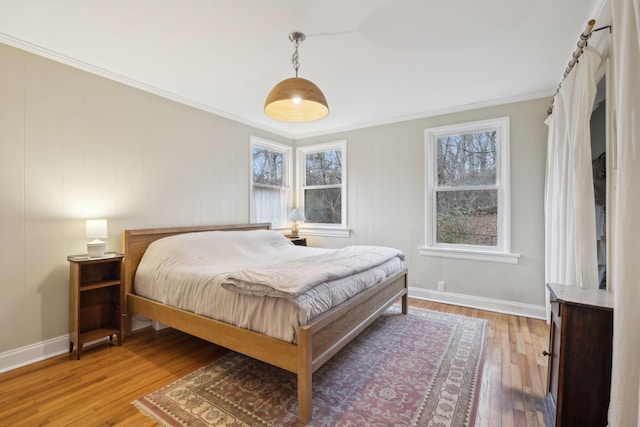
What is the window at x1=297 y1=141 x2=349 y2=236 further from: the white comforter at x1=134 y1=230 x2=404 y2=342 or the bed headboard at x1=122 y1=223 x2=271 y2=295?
the bed headboard at x1=122 y1=223 x2=271 y2=295

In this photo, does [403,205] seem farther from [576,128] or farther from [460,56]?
[576,128]

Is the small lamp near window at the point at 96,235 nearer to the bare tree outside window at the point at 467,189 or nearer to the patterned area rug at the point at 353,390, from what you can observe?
the patterned area rug at the point at 353,390

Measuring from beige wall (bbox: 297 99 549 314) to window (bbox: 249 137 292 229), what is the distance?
0.54m

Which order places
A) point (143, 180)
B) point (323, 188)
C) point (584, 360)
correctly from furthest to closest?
point (323, 188) → point (143, 180) → point (584, 360)

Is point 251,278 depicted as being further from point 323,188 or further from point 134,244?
point 323,188

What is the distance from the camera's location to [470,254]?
3.69 m

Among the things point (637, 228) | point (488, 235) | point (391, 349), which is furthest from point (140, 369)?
point (488, 235)

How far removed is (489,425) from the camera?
5.54 ft

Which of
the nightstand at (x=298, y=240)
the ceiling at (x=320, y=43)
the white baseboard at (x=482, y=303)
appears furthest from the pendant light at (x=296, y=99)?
the white baseboard at (x=482, y=303)

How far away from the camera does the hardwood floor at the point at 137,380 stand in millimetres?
1753

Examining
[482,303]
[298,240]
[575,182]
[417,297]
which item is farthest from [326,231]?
[575,182]

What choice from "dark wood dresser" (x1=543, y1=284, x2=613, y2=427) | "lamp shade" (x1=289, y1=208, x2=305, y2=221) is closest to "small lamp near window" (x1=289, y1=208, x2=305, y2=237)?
"lamp shade" (x1=289, y1=208, x2=305, y2=221)

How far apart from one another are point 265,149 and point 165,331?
113 inches

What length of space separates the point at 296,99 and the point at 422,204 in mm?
2582
